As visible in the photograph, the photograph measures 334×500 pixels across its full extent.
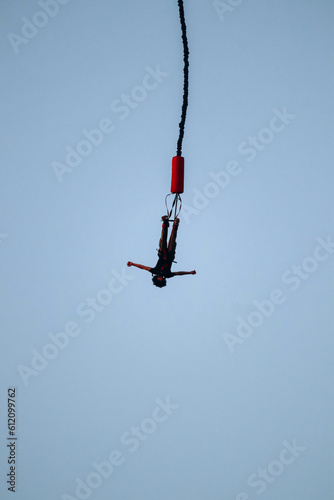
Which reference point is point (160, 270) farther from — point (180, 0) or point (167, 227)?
point (180, 0)

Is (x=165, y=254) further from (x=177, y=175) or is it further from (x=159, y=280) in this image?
(x=177, y=175)

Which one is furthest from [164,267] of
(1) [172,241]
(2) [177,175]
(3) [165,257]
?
(2) [177,175]

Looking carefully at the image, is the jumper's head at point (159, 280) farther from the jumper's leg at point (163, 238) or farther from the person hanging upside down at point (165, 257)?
the jumper's leg at point (163, 238)

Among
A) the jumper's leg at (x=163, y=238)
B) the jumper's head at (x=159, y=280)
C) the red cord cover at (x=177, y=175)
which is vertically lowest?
the jumper's head at (x=159, y=280)

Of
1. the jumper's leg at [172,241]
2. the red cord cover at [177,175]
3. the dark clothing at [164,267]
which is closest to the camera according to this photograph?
the red cord cover at [177,175]

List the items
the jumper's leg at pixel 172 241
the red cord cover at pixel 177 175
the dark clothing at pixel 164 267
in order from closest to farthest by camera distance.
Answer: the red cord cover at pixel 177 175 < the jumper's leg at pixel 172 241 < the dark clothing at pixel 164 267

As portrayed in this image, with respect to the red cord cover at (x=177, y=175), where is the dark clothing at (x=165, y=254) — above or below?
below

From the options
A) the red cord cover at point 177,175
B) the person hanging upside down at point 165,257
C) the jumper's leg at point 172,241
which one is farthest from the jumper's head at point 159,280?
the red cord cover at point 177,175

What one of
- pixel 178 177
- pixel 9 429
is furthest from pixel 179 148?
pixel 9 429

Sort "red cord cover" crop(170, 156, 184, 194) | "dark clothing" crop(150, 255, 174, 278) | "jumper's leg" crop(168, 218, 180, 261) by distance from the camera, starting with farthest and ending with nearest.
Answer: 1. "dark clothing" crop(150, 255, 174, 278)
2. "jumper's leg" crop(168, 218, 180, 261)
3. "red cord cover" crop(170, 156, 184, 194)

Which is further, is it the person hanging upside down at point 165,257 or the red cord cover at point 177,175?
the person hanging upside down at point 165,257

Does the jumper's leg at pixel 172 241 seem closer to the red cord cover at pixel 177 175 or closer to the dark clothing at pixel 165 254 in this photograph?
the dark clothing at pixel 165 254

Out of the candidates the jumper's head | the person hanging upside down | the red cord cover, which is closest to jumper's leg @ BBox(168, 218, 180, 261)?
the person hanging upside down

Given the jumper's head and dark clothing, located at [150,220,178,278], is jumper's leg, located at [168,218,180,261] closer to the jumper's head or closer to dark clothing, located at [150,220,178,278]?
dark clothing, located at [150,220,178,278]
